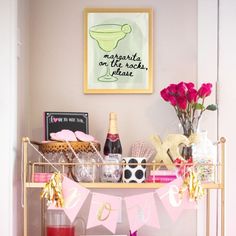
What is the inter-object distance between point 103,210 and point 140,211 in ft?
0.46

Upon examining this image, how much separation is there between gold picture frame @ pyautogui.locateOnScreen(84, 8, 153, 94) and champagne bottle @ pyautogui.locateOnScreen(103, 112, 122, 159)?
0.21m

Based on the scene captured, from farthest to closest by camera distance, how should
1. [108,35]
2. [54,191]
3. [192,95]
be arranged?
[108,35]
[192,95]
[54,191]

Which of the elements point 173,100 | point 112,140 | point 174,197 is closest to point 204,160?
point 174,197

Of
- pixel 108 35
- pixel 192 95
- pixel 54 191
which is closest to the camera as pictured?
pixel 54 191

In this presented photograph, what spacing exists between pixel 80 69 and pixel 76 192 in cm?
61

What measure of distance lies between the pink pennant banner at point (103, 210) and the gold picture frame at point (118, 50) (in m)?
0.52

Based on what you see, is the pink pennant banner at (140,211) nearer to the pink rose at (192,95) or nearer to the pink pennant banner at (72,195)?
the pink pennant banner at (72,195)

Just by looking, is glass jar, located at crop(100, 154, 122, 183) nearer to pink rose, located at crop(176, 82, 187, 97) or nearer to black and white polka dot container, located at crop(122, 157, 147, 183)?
black and white polka dot container, located at crop(122, 157, 147, 183)

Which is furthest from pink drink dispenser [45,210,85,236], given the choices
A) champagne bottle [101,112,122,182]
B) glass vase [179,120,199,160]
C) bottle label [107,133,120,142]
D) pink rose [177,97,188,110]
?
pink rose [177,97,188,110]

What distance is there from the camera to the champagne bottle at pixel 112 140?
7.30 ft

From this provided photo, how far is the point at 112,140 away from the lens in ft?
7.34
